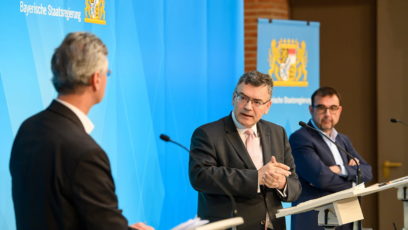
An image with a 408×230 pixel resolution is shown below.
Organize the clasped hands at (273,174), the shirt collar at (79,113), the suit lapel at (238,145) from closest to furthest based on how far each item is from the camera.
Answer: the shirt collar at (79,113) < the clasped hands at (273,174) < the suit lapel at (238,145)

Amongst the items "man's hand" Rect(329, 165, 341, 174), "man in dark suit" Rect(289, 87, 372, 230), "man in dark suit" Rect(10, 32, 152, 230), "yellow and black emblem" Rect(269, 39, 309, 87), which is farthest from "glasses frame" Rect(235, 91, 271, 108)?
"yellow and black emblem" Rect(269, 39, 309, 87)

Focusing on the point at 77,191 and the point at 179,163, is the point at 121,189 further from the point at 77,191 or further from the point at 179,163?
the point at 77,191

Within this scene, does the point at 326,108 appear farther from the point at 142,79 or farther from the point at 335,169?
the point at 142,79

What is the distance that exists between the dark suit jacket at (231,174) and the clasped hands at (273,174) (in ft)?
0.13

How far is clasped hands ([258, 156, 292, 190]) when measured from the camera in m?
3.54

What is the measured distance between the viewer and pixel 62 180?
7.13 feet

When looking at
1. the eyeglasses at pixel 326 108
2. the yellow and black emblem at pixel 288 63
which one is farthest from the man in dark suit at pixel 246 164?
the yellow and black emblem at pixel 288 63

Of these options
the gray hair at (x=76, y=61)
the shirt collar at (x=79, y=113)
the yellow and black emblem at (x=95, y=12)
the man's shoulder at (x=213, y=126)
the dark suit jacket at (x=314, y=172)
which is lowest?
the dark suit jacket at (x=314, y=172)

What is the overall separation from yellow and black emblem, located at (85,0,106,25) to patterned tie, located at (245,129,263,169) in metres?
1.18

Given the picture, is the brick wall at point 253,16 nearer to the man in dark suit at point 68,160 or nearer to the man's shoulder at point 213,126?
the man's shoulder at point 213,126

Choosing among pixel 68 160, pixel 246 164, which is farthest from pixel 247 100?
pixel 68 160

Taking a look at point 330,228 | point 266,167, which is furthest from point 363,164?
point 266,167

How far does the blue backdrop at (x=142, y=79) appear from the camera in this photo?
11.2ft

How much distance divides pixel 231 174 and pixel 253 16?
153 inches
